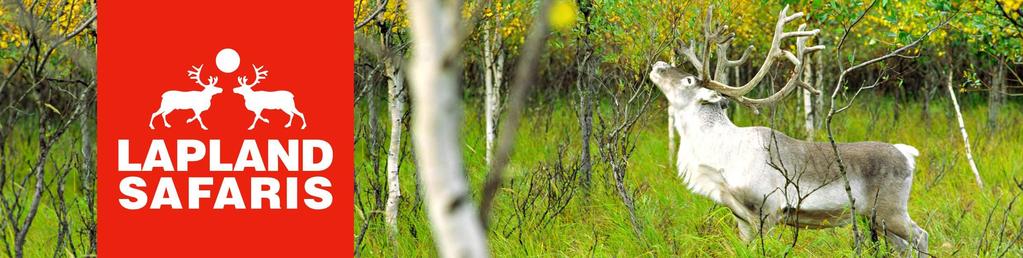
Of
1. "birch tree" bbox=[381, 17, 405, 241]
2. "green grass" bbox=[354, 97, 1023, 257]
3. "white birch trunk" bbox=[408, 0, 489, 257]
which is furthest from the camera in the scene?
"green grass" bbox=[354, 97, 1023, 257]

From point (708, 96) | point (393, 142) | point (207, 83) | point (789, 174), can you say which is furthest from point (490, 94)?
point (207, 83)

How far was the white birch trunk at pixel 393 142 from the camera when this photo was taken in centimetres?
586

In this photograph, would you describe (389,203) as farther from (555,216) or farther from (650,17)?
(650,17)

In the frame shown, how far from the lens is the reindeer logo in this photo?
16.9ft

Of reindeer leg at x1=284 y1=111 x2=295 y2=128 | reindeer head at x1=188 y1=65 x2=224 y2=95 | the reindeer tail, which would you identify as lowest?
the reindeer tail

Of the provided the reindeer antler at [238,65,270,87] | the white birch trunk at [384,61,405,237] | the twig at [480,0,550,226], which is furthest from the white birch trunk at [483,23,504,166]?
the twig at [480,0,550,226]

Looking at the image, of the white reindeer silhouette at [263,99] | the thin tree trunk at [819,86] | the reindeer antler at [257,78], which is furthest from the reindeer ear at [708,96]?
the thin tree trunk at [819,86]

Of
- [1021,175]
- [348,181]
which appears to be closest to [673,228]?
[348,181]

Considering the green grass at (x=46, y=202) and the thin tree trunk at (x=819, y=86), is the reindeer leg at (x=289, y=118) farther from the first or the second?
the thin tree trunk at (x=819, y=86)

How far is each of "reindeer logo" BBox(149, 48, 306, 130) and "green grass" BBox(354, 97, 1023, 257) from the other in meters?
0.67

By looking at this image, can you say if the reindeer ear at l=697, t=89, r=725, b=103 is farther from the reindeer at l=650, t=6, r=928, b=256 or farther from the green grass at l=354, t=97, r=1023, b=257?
the green grass at l=354, t=97, r=1023, b=257

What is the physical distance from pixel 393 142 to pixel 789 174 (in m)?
2.13

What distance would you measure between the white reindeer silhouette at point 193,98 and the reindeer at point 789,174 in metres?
2.41

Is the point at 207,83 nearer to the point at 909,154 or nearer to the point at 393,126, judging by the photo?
the point at 393,126
